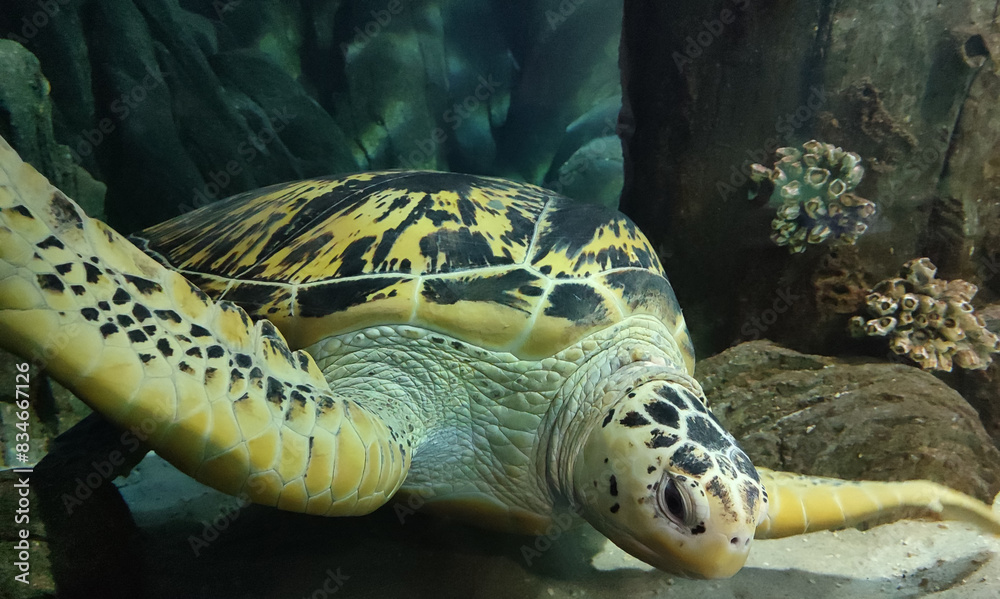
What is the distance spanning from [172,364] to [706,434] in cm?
136

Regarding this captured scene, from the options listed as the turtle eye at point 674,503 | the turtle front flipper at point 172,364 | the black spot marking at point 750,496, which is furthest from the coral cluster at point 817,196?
the turtle front flipper at point 172,364

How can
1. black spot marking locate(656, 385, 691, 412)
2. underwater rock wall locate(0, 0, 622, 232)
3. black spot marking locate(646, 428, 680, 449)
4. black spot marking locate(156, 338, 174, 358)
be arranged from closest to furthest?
1. black spot marking locate(156, 338, 174, 358)
2. black spot marking locate(646, 428, 680, 449)
3. black spot marking locate(656, 385, 691, 412)
4. underwater rock wall locate(0, 0, 622, 232)

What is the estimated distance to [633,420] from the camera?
1522mm

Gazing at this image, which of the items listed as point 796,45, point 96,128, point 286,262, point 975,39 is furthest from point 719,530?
point 96,128

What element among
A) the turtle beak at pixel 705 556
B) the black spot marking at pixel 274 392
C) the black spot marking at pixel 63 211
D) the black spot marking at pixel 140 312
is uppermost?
the black spot marking at pixel 63 211

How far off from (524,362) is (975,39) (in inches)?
96.7

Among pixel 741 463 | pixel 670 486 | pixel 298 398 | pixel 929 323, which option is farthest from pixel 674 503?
pixel 929 323

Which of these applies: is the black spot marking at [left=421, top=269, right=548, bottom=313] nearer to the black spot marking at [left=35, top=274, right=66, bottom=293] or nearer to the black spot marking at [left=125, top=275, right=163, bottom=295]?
the black spot marking at [left=125, top=275, right=163, bottom=295]

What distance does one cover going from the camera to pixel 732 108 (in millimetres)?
2562

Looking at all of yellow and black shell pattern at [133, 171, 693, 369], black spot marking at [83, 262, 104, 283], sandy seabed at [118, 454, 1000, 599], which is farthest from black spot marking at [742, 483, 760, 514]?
black spot marking at [83, 262, 104, 283]

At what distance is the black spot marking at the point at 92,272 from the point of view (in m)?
1.11

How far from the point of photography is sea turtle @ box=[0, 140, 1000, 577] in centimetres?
110

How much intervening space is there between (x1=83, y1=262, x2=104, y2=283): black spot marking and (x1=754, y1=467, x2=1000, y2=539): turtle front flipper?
1.84 meters

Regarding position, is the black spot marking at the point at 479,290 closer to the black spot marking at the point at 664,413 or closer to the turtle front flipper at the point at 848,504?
the black spot marking at the point at 664,413
